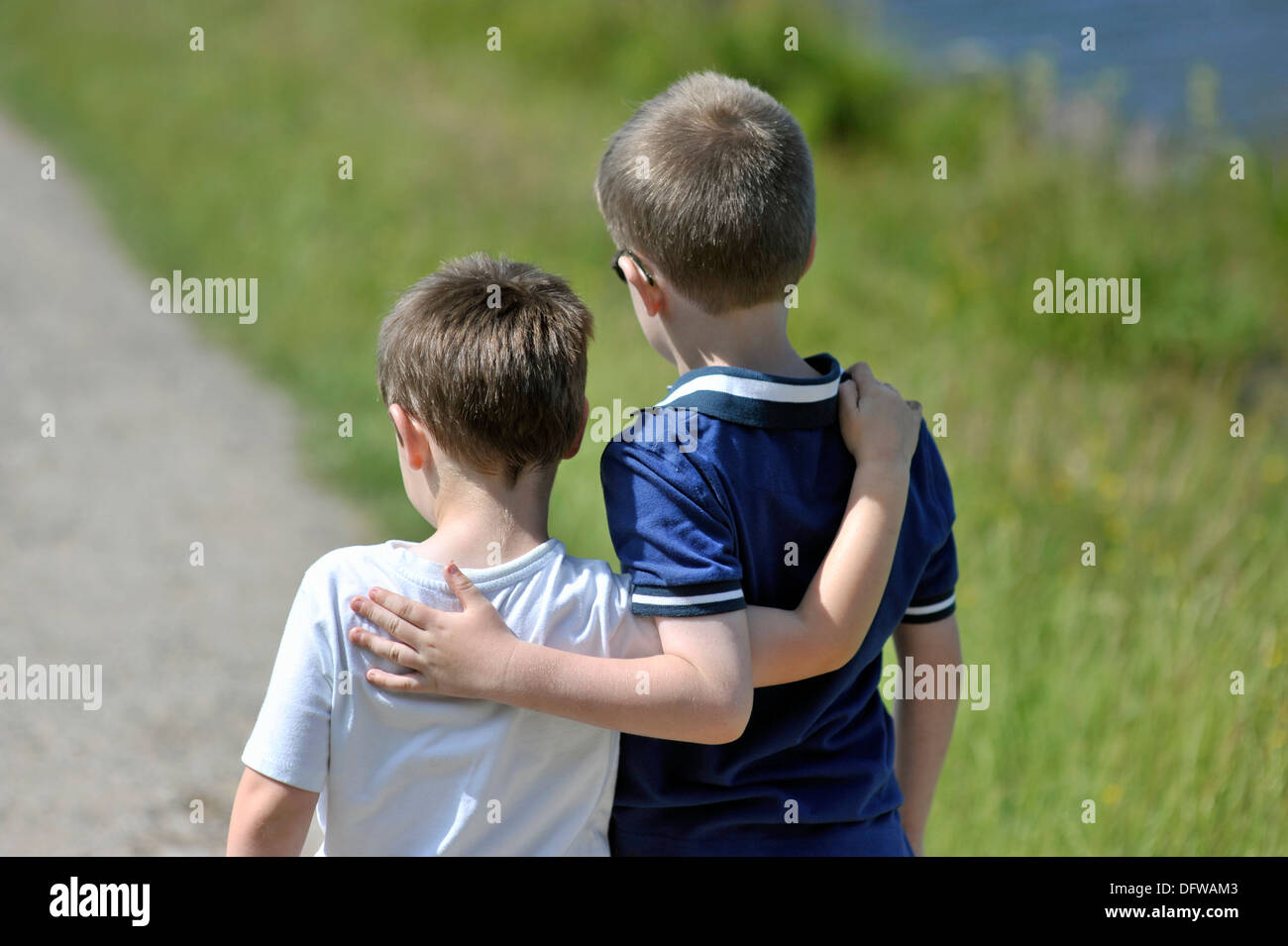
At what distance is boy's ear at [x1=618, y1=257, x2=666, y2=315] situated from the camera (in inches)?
72.1

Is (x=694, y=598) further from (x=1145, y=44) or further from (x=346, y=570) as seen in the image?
(x=1145, y=44)

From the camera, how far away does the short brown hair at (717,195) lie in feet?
5.81

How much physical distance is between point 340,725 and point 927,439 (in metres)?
0.99

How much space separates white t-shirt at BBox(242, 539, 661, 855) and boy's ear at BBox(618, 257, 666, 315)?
38cm

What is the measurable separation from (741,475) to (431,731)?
1.73ft

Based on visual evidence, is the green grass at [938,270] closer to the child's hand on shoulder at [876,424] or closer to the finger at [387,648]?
the child's hand on shoulder at [876,424]

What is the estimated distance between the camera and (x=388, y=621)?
1.60 meters


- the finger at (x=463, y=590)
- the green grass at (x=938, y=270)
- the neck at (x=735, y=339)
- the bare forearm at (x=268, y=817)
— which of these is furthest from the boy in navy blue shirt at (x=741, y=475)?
the green grass at (x=938, y=270)

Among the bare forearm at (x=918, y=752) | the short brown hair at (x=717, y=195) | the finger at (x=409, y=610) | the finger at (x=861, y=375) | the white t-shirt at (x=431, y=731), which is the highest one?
the short brown hair at (x=717, y=195)

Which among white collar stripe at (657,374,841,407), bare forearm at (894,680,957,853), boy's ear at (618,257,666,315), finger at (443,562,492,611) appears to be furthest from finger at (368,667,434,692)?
bare forearm at (894,680,957,853)

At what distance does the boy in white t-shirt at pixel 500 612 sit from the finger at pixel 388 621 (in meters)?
0.02

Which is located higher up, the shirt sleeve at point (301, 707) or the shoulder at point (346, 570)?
the shoulder at point (346, 570)

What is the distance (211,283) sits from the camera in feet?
26.6

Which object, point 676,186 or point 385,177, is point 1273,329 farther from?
point 676,186
